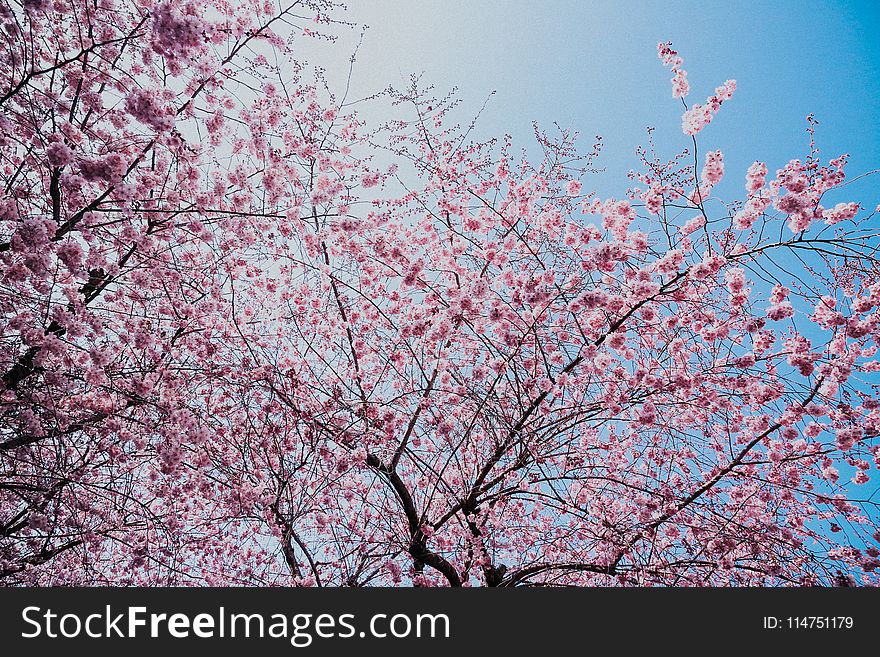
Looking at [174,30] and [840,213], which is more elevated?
[174,30]

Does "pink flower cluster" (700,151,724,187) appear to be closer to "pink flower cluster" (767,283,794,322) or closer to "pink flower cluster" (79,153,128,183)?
"pink flower cluster" (767,283,794,322)

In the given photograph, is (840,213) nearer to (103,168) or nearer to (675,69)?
(675,69)

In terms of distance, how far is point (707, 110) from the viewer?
452 centimetres

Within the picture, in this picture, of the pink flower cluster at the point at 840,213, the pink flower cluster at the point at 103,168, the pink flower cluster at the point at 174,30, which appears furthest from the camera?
the pink flower cluster at the point at 840,213

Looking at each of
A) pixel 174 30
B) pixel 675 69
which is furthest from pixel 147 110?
pixel 675 69

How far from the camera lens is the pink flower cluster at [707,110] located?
452 centimetres

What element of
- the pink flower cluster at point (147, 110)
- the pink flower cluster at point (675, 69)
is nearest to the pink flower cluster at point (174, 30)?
the pink flower cluster at point (147, 110)

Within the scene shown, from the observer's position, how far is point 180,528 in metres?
5.53

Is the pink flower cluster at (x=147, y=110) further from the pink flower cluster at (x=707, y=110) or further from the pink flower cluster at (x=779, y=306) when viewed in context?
the pink flower cluster at (x=779, y=306)

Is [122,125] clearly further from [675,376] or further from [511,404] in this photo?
[675,376]

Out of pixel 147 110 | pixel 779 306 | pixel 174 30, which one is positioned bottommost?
pixel 779 306

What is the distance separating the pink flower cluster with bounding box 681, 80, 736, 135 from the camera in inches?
178

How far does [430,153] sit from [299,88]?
5.67 feet

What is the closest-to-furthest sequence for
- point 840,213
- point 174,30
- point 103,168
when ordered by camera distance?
point 103,168, point 174,30, point 840,213
